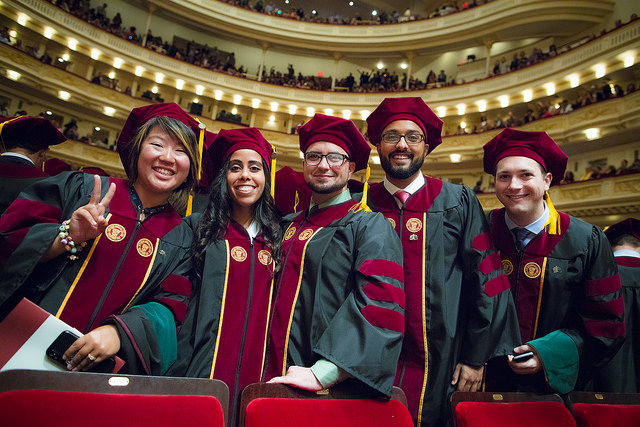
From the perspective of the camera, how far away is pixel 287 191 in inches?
126

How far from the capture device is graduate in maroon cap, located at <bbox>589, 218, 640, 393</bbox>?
2.96m

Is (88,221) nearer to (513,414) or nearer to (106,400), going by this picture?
(106,400)

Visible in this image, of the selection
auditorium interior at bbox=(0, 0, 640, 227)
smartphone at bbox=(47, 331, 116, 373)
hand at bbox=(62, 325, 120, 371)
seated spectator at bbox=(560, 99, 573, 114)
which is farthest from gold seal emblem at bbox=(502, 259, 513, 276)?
seated spectator at bbox=(560, 99, 573, 114)

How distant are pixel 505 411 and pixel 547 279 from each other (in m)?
0.90

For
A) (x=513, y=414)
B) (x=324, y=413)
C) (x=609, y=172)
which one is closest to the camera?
(x=324, y=413)

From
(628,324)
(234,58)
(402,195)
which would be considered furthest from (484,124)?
(402,195)

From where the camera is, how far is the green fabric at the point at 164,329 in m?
1.73

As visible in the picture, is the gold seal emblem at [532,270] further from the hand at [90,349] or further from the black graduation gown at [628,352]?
the hand at [90,349]

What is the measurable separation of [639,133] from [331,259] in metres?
17.0

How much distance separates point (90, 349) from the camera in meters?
1.51

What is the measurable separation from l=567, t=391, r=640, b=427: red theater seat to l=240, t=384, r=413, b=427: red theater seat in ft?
2.90

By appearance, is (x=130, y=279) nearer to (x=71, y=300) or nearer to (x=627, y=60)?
(x=71, y=300)

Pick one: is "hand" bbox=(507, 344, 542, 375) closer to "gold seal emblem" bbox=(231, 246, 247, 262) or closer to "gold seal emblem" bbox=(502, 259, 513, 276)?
"gold seal emblem" bbox=(502, 259, 513, 276)

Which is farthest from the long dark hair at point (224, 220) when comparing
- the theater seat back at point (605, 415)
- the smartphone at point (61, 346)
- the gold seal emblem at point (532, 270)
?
the theater seat back at point (605, 415)
